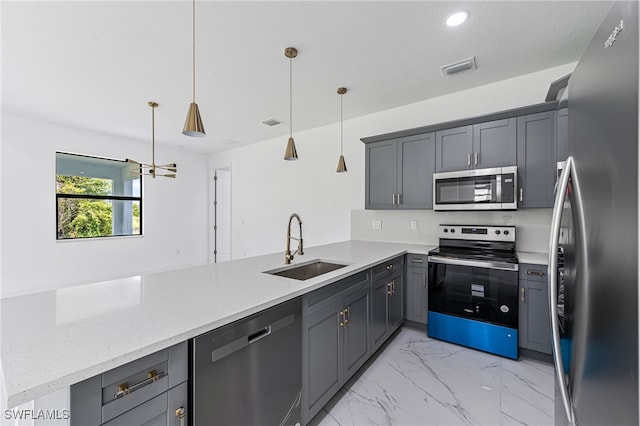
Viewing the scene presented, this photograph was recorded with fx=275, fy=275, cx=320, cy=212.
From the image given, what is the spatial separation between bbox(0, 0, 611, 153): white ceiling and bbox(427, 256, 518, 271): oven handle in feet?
6.34

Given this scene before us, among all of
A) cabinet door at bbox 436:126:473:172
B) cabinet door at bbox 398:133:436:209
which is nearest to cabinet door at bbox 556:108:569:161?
cabinet door at bbox 436:126:473:172

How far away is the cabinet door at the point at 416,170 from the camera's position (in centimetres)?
313

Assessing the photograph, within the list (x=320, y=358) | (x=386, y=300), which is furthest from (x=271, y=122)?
(x=320, y=358)

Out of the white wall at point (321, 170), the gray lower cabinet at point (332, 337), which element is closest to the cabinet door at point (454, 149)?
the white wall at point (321, 170)

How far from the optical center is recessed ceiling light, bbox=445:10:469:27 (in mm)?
2047

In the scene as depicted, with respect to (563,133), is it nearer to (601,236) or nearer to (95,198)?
(601,236)

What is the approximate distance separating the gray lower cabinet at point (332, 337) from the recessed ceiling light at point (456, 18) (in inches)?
81.5

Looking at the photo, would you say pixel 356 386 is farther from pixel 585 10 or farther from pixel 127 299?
pixel 585 10

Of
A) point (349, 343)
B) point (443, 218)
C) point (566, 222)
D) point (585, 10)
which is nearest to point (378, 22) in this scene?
point (585, 10)

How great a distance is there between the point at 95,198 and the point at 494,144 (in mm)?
6399

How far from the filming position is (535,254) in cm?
264

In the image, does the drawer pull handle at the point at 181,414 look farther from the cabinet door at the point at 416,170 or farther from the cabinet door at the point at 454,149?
the cabinet door at the point at 454,149

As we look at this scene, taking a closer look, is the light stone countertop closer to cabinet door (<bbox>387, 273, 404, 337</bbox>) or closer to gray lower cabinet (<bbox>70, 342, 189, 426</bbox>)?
gray lower cabinet (<bbox>70, 342, 189, 426</bbox>)

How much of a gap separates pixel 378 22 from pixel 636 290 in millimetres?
2319
